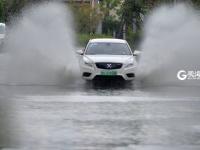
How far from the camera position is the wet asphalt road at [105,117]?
11719 mm

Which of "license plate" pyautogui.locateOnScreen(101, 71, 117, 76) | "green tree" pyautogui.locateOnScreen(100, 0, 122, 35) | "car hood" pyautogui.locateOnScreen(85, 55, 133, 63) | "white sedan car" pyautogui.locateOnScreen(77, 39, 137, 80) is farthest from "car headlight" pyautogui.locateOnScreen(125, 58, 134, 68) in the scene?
"green tree" pyautogui.locateOnScreen(100, 0, 122, 35)

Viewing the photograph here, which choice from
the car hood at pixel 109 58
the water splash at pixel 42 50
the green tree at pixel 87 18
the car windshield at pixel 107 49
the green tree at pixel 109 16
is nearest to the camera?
the car hood at pixel 109 58

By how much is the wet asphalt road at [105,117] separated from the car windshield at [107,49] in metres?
2.39

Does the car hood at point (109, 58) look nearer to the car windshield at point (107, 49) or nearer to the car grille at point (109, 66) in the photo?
the car grille at point (109, 66)

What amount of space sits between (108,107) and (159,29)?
11.6 metres

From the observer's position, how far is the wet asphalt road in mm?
11719

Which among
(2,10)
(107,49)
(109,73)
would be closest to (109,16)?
(2,10)

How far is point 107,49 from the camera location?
955 inches

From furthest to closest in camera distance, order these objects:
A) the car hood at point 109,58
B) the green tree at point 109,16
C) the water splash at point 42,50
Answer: the green tree at point 109,16 → the water splash at point 42,50 → the car hood at point 109,58

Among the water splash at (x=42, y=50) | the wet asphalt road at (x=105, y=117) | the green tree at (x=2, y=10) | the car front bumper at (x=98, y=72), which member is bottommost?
the green tree at (x=2, y=10)

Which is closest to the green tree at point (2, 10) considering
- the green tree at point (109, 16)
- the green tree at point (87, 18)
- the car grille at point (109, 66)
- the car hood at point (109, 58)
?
the green tree at point (87, 18)

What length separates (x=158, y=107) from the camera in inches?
661

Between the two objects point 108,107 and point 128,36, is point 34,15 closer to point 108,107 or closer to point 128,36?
point 108,107

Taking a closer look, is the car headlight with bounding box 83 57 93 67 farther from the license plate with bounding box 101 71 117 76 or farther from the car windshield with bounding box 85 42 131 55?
the car windshield with bounding box 85 42 131 55
